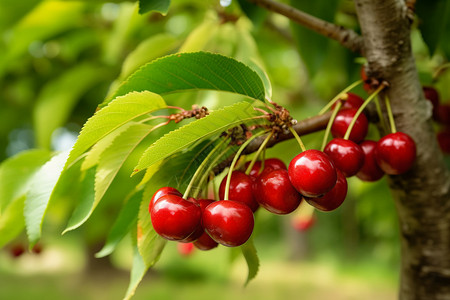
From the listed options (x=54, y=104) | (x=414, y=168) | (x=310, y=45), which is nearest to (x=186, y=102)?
(x=310, y=45)

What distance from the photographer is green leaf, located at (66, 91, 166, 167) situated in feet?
1.73

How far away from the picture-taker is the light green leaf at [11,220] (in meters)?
0.74

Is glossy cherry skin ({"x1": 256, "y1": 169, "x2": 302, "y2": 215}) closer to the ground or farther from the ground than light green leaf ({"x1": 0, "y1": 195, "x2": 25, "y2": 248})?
farther from the ground

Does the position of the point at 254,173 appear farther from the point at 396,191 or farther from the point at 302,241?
the point at 302,241

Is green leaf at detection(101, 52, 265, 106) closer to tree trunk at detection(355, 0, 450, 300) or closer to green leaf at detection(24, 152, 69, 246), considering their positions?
green leaf at detection(24, 152, 69, 246)

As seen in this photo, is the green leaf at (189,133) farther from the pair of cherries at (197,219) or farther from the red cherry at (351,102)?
the red cherry at (351,102)

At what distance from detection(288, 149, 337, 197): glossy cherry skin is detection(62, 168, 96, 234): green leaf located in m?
0.32

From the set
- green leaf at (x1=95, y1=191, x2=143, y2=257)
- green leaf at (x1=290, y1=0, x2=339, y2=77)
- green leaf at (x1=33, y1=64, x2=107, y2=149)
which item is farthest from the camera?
green leaf at (x1=33, y1=64, x2=107, y2=149)

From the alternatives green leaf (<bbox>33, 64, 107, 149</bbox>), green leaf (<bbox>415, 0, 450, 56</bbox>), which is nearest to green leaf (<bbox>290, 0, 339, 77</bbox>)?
green leaf (<bbox>415, 0, 450, 56</bbox>)

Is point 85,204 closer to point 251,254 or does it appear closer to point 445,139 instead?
point 251,254

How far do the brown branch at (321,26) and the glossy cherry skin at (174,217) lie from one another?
1.54 feet

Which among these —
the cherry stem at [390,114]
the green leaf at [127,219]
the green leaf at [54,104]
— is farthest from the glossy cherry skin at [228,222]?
the green leaf at [54,104]

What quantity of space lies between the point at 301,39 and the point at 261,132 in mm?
534

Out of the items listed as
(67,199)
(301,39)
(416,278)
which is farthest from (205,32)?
(67,199)
